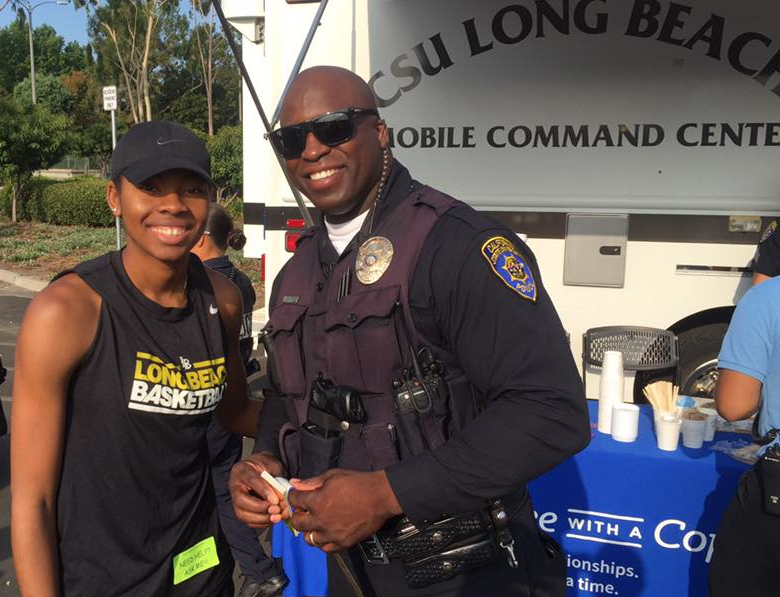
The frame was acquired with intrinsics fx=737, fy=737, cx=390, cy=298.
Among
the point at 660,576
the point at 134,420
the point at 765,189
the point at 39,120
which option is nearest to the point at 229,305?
the point at 134,420

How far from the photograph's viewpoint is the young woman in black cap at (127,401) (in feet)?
4.90

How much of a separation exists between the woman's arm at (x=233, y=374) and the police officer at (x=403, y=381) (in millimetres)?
200

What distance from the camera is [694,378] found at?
14.1ft

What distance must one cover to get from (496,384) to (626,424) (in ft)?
5.90

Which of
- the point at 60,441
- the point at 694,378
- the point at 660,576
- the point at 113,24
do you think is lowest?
the point at 660,576

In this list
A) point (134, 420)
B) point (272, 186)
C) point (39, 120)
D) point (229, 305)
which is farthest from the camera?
point (39, 120)

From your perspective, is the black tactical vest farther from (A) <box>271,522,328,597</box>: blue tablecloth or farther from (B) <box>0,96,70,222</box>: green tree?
(B) <box>0,96,70,222</box>: green tree

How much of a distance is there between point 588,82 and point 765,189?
111 cm

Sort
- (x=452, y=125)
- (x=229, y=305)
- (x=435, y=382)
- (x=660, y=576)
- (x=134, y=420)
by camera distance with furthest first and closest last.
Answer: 1. (x=452, y=125)
2. (x=660, y=576)
3. (x=229, y=305)
4. (x=134, y=420)
5. (x=435, y=382)

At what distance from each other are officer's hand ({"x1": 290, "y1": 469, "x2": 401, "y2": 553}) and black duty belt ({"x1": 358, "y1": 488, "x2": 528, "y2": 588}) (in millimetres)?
162

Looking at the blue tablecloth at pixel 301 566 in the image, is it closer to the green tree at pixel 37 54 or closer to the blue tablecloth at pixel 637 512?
the blue tablecloth at pixel 637 512

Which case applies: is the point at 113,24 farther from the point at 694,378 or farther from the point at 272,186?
the point at 694,378

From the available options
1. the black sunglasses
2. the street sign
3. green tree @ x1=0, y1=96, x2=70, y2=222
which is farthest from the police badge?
green tree @ x1=0, y1=96, x2=70, y2=222

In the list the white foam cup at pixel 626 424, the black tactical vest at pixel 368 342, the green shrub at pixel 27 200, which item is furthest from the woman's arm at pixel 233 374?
the green shrub at pixel 27 200
